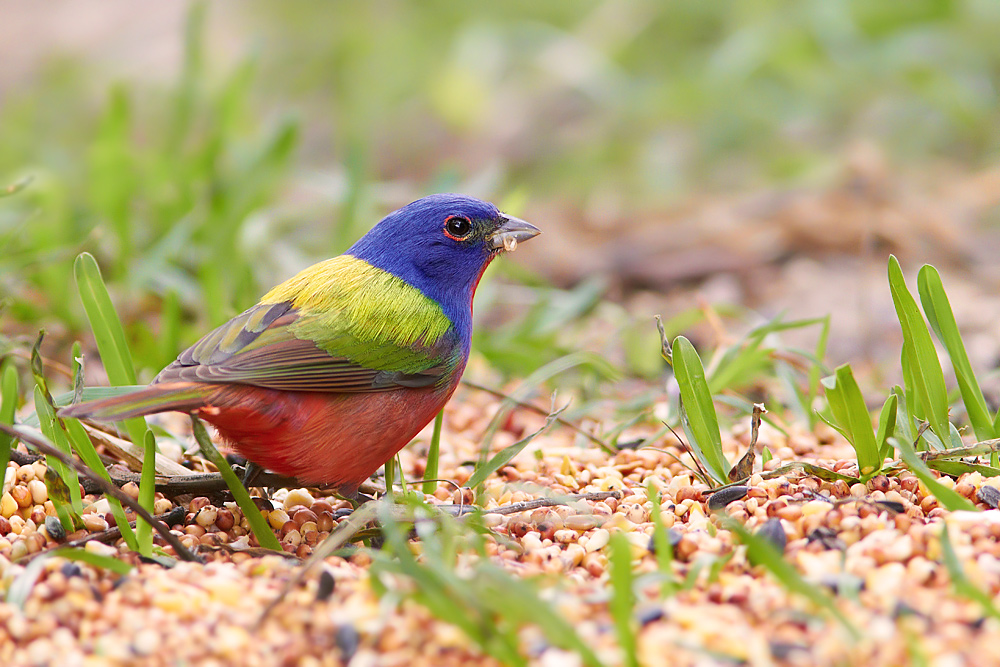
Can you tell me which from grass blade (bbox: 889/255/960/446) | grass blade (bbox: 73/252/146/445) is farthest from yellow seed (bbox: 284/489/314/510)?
grass blade (bbox: 889/255/960/446)

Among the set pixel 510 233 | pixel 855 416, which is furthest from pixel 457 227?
pixel 855 416

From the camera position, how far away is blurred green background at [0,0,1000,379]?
15.0ft

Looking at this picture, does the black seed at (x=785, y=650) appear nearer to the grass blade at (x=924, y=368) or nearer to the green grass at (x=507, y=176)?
the green grass at (x=507, y=176)

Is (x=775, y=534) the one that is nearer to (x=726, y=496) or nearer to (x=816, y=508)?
(x=816, y=508)

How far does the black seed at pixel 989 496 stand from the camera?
2.41 metres

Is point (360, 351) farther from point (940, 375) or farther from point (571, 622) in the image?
point (940, 375)

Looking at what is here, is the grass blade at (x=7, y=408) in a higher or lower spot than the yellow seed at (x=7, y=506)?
higher

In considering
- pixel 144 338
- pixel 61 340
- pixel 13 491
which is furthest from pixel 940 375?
pixel 61 340

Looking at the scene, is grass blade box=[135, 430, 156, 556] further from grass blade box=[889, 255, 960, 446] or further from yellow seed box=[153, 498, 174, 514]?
grass blade box=[889, 255, 960, 446]

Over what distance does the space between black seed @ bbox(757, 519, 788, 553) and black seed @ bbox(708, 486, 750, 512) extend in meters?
0.28

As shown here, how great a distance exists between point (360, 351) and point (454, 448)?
0.79 meters

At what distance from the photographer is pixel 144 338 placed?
12.7ft

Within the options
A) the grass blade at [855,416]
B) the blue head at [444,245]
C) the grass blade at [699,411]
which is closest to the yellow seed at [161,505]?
the blue head at [444,245]

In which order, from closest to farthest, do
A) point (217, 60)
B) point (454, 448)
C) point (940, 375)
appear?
point (940, 375)
point (454, 448)
point (217, 60)
